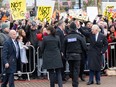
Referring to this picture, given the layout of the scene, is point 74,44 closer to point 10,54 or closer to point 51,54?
point 51,54

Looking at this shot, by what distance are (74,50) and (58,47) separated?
66 cm

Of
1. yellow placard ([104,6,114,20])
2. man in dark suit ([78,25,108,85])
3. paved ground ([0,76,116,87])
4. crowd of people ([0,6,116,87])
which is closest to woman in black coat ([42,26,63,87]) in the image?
crowd of people ([0,6,116,87])

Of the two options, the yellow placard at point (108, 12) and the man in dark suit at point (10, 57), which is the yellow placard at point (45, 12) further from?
the man in dark suit at point (10, 57)

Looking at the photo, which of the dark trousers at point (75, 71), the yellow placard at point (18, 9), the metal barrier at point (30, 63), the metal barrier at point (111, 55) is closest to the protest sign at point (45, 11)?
the yellow placard at point (18, 9)

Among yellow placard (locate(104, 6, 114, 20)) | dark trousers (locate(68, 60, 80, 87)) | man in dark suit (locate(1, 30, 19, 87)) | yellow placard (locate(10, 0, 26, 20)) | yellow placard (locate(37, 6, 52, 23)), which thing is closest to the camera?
man in dark suit (locate(1, 30, 19, 87))

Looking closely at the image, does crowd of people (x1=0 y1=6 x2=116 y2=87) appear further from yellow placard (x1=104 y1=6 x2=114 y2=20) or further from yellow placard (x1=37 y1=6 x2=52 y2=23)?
yellow placard (x1=104 y1=6 x2=114 y2=20)

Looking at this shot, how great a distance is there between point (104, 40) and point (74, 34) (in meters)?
1.48

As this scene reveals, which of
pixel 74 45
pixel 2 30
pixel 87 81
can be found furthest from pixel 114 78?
pixel 2 30

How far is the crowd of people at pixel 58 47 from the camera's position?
466 inches

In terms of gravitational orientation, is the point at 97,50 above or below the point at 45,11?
below

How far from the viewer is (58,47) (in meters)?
12.2

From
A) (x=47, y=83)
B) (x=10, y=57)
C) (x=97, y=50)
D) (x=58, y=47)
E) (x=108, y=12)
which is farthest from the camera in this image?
(x=108, y=12)

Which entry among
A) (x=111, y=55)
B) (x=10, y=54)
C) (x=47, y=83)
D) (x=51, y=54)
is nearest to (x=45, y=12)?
(x=111, y=55)

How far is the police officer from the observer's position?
12.5 meters
